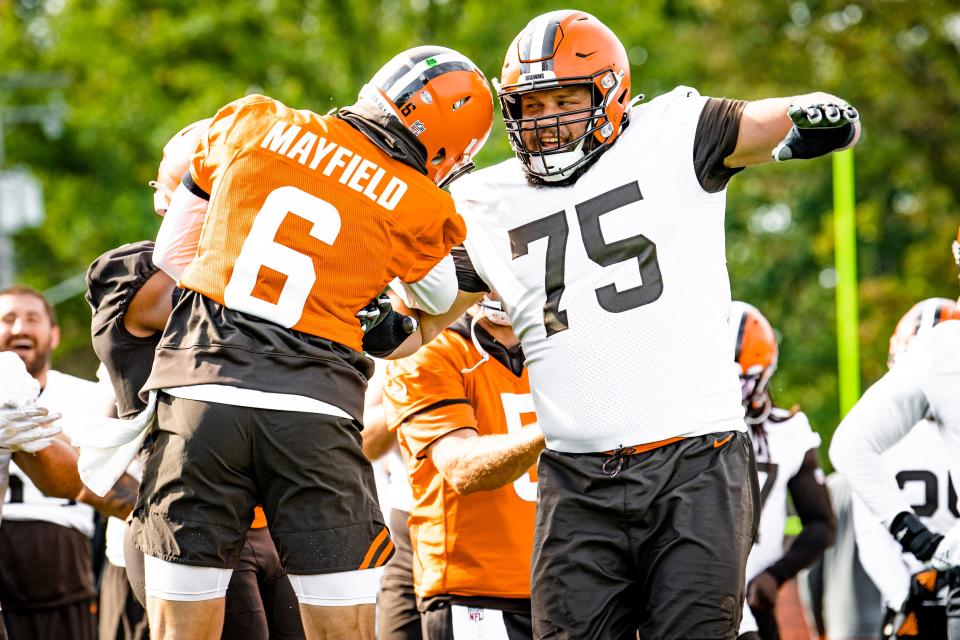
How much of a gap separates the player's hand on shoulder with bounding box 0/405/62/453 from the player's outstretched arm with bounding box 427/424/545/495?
4.19 feet

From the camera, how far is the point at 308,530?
136 inches

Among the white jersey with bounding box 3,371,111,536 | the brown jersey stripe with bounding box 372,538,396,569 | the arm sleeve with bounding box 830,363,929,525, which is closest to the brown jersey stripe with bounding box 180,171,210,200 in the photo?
the brown jersey stripe with bounding box 372,538,396,569

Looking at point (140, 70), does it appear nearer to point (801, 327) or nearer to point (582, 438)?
point (801, 327)

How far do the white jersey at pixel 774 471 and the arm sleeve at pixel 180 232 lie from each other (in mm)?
3101

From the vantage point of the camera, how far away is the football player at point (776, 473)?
19.2ft

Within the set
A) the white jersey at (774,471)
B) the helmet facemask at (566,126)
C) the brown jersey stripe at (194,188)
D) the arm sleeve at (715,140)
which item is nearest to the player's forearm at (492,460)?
the helmet facemask at (566,126)

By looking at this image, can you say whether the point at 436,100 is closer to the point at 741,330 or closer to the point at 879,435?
the point at 879,435

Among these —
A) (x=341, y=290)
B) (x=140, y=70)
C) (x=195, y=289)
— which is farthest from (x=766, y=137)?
(x=140, y=70)

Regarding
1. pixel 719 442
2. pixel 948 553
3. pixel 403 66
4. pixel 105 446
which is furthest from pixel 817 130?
pixel 105 446

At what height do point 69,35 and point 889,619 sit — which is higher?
point 69,35

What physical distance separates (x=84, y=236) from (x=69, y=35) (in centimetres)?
390

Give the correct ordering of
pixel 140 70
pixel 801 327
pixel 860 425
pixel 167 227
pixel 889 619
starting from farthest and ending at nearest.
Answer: pixel 140 70 → pixel 801 327 → pixel 889 619 → pixel 860 425 → pixel 167 227

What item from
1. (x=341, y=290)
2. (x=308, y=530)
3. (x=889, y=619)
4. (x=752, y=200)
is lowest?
(x=889, y=619)

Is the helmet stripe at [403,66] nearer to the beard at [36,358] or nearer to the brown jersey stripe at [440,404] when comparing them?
the brown jersey stripe at [440,404]
